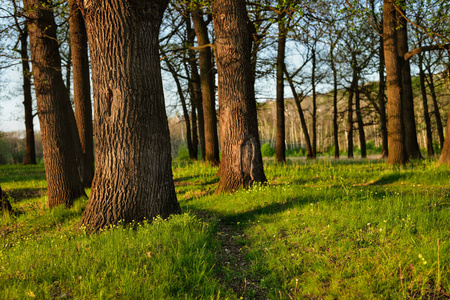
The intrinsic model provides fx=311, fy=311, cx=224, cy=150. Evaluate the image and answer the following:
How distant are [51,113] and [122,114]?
3805mm

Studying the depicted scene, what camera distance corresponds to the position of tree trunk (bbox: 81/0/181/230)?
4.80 m

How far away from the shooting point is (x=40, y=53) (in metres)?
7.59

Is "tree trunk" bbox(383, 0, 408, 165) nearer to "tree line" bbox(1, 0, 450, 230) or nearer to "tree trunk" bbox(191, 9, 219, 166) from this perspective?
"tree line" bbox(1, 0, 450, 230)

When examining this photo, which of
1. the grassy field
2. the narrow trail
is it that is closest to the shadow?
the grassy field

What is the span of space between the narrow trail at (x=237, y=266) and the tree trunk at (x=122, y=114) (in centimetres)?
126

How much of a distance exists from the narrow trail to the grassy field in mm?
12

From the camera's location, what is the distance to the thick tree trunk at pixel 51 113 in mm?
7477

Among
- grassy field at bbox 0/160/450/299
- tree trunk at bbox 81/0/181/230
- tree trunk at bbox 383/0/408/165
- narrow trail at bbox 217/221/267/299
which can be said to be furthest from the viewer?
tree trunk at bbox 383/0/408/165

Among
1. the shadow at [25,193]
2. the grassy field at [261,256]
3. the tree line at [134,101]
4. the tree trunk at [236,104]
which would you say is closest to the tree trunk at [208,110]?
the tree line at [134,101]

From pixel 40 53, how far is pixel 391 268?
841 cm

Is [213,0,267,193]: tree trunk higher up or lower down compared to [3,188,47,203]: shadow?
higher up

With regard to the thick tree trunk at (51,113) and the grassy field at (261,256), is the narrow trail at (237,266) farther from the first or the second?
the thick tree trunk at (51,113)

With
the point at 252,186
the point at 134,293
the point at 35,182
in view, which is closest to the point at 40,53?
the point at 35,182

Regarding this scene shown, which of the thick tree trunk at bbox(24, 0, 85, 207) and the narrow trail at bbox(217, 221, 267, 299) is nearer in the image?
the narrow trail at bbox(217, 221, 267, 299)
